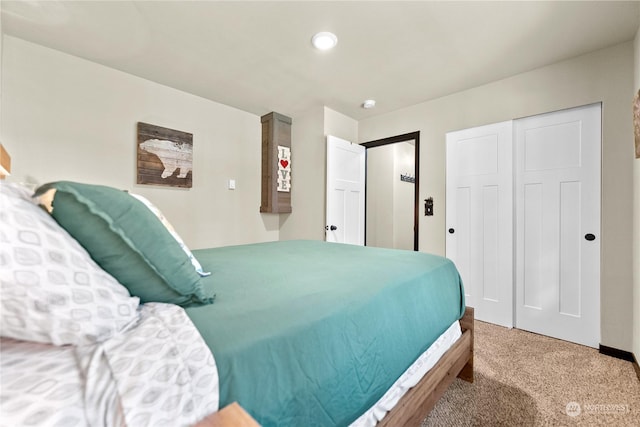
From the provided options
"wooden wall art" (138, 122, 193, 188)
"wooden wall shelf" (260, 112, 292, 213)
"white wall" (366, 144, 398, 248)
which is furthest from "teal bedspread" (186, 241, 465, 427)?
"white wall" (366, 144, 398, 248)

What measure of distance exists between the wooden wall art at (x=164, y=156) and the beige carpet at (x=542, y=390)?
3.04m

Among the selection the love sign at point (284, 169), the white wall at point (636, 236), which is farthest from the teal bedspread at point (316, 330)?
the love sign at point (284, 169)

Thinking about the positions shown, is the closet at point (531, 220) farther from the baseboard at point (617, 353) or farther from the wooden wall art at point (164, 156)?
the wooden wall art at point (164, 156)

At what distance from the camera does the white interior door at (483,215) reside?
2.61m

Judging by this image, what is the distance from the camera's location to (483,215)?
109 inches

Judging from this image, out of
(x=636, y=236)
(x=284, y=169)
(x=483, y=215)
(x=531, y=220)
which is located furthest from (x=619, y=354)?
(x=284, y=169)

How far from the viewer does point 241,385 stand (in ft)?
1.90

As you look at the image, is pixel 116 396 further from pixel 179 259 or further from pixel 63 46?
pixel 63 46

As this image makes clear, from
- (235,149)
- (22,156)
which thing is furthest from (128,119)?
(235,149)

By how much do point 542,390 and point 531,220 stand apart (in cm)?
152

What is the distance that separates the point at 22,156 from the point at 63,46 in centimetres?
97

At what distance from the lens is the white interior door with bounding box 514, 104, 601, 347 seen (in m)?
2.20

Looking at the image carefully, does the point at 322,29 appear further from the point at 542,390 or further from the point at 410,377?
the point at 542,390

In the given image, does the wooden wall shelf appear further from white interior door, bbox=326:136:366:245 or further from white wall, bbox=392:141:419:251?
white wall, bbox=392:141:419:251
